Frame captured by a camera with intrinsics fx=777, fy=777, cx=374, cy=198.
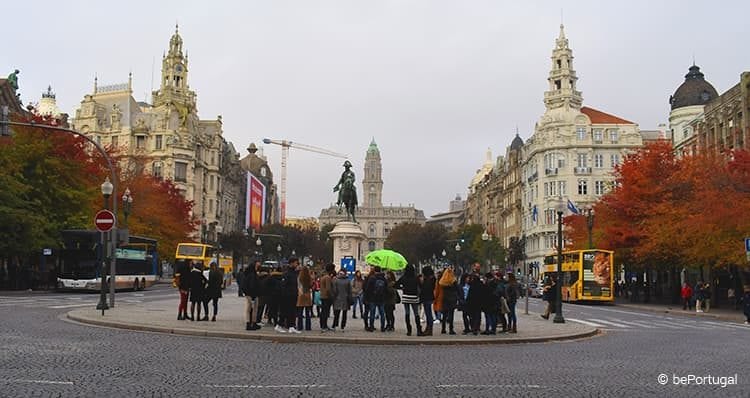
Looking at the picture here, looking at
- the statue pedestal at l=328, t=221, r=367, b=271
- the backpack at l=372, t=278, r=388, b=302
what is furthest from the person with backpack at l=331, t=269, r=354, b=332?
the statue pedestal at l=328, t=221, r=367, b=271

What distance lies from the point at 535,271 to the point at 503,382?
9492cm

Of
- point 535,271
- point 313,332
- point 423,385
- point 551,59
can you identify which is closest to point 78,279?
point 313,332

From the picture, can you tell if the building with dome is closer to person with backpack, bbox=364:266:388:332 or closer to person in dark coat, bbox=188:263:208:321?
person with backpack, bbox=364:266:388:332

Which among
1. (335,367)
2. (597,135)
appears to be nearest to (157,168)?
(597,135)

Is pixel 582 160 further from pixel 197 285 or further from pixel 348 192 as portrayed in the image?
pixel 197 285

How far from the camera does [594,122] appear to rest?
10169 centimetres

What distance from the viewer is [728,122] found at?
58875mm

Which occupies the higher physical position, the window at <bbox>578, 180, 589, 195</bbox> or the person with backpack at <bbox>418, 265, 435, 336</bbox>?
the window at <bbox>578, 180, 589, 195</bbox>

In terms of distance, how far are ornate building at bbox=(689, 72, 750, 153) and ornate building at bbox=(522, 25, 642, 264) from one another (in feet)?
104

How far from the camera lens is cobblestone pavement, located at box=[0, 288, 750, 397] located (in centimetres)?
1114

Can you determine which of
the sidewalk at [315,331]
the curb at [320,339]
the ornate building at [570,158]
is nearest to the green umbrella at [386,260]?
the sidewalk at [315,331]

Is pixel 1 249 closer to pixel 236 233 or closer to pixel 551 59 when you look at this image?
pixel 236 233

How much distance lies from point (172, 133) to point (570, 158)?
179 ft

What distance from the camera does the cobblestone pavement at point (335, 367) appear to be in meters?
11.1
